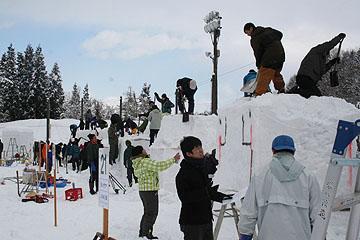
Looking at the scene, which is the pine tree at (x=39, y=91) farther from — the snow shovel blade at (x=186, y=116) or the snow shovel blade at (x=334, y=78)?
the snow shovel blade at (x=334, y=78)

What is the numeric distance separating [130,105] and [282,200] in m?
70.4

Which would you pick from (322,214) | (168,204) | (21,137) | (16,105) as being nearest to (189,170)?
(322,214)

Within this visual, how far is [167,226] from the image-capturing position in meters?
8.18

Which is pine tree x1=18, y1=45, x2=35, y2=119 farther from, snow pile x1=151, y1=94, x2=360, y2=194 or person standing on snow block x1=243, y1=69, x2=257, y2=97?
snow pile x1=151, y1=94, x2=360, y2=194

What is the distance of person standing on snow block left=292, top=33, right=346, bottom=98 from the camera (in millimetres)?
7617

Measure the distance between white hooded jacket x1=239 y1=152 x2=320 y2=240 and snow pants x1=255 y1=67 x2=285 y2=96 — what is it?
4727 mm

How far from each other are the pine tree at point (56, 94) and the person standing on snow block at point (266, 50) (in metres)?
53.1

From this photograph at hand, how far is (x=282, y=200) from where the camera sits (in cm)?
318

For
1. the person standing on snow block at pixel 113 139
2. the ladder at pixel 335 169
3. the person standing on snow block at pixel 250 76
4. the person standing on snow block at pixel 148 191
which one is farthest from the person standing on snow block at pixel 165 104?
the ladder at pixel 335 169

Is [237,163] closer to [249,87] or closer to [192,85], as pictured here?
[249,87]

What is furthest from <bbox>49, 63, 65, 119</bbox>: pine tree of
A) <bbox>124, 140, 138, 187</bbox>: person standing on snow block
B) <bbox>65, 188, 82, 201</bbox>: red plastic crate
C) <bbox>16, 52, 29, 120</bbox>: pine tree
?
<bbox>65, 188, 82, 201</bbox>: red plastic crate

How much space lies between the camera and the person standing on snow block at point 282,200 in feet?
10.5

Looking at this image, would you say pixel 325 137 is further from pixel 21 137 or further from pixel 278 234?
pixel 21 137

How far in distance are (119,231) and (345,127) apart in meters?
6.21
